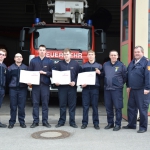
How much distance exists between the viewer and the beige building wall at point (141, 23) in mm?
7207

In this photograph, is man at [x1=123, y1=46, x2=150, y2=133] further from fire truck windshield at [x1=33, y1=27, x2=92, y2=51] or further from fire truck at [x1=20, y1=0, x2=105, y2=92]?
fire truck windshield at [x1=33, y1=27, x2=92, y2=51]

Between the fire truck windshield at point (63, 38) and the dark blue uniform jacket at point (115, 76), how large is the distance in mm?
2966

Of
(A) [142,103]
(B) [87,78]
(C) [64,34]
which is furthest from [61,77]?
(C) [64,34]

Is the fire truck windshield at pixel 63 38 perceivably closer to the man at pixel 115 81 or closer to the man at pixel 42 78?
the man at pixel 42 78

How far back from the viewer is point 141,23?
7227 millimetres

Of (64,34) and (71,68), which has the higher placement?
(64,34)

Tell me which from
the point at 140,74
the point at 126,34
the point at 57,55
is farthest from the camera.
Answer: the point at 57,55

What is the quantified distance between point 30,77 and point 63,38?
3218 mm

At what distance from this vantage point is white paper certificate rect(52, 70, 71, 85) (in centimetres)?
657

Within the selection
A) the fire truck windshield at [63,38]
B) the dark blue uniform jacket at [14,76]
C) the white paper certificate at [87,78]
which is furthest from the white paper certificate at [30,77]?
the fire truck windshield at [63,38]

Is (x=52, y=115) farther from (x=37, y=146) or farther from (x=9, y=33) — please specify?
(x=9, y=33)

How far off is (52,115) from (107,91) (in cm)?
233

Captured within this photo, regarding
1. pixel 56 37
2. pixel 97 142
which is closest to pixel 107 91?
pixel 97 142

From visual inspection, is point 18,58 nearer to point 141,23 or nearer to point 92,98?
point 92,98
